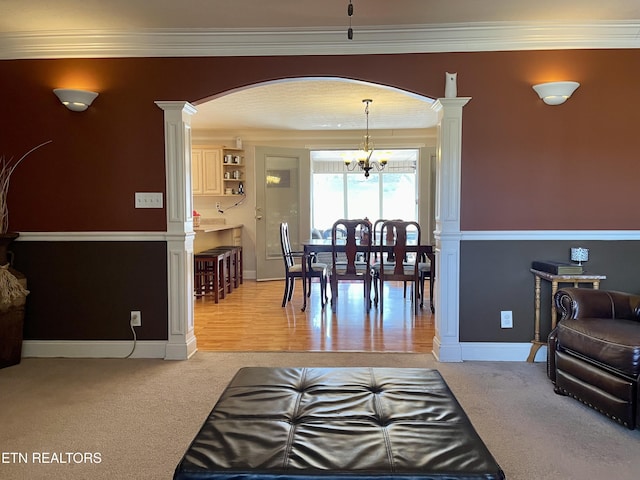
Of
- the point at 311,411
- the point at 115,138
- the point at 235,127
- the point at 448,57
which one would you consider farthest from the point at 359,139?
the point at 311,411

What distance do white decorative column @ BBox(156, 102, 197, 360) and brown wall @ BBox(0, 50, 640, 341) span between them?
0.09 metres

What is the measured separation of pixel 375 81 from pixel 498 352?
2.25 metres

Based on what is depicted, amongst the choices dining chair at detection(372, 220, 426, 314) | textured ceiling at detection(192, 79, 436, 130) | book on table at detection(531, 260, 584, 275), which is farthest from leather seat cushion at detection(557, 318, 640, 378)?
textured ceiling at detection(192, 79, 436, 130)

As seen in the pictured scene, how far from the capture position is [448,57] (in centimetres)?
328

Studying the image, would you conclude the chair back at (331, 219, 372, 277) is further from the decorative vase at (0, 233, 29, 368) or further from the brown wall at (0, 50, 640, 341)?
the decorative vase at (0, 233, 29, 368)

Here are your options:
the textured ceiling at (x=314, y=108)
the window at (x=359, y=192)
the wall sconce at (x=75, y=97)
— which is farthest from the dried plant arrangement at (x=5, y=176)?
the window at (x=359, y=192)

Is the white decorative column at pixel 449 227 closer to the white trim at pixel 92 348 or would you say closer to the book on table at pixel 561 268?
the book on table at pixel 561 268

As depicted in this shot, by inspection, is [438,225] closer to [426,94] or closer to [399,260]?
[426,94]

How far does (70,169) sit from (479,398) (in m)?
3.35

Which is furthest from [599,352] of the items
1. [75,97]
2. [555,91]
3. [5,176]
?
[5,176]

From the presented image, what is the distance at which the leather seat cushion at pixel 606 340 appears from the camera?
7.23 feet

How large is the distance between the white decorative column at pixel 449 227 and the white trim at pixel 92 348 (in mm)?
2178

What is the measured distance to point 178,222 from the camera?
338 cm

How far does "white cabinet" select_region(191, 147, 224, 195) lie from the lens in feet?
22.9
